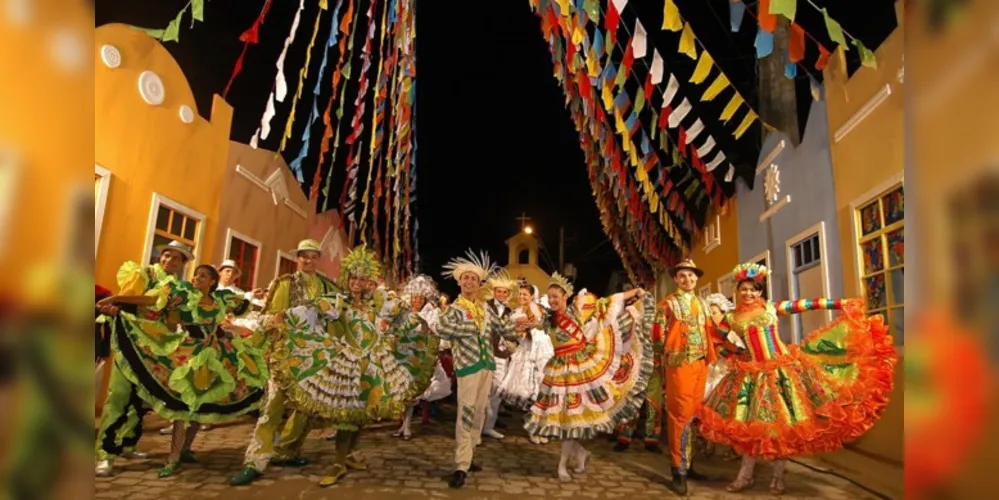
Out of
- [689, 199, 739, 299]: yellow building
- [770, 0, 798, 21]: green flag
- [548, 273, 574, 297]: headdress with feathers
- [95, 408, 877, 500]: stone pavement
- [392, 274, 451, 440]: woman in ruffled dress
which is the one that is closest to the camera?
[770, 0, 798, 21]: green flag

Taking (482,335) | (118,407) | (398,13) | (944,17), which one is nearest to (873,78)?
(482,335)

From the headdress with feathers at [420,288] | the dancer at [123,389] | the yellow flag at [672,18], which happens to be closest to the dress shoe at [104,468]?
the dancer at [123,389]

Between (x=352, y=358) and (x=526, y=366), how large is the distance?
320 cm

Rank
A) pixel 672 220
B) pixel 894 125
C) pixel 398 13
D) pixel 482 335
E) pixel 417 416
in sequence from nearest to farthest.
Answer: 1. pixel 482 335
2. pixel 894 125
3. pixel 398 13
4. pixel 417 416
5. pixel 672 220

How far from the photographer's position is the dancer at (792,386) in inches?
175

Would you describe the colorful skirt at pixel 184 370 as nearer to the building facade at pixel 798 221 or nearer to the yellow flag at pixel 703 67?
the yellow flag at pixel 703 67

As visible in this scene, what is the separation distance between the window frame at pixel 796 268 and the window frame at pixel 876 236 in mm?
624

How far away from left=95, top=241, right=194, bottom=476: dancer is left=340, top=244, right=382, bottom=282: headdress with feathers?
4.87 ft

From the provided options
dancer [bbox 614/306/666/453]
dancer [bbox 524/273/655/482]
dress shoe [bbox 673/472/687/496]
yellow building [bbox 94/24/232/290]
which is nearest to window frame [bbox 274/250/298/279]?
yellow building [bbox 94/24/232/290]

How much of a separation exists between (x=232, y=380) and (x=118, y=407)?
866 mm

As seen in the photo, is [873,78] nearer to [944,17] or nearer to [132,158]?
[944,17]

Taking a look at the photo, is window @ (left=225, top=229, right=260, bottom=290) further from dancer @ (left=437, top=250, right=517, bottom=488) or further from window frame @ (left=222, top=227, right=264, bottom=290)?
dancer @ (left=437, top=250, right=517, bottom=488)

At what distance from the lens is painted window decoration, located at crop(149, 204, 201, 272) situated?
709cm

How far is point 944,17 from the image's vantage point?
0.56 meters
